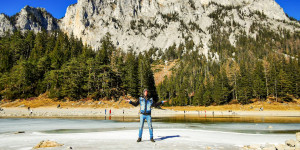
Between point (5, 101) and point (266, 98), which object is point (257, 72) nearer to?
point (266, 98)

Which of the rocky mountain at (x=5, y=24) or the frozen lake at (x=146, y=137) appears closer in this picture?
the frozen lake at (x=146, y=137)

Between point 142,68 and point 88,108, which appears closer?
point 88,108

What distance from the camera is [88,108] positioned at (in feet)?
167

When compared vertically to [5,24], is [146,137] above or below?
below

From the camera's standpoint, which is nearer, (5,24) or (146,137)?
(146,137)

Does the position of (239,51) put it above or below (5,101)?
above

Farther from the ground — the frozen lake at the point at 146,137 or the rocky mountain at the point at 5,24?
the rocky mountain at the point at 5,24

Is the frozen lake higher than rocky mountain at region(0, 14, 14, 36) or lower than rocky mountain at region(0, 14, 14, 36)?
lower

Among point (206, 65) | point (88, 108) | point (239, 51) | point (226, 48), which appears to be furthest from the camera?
point (226, 48)

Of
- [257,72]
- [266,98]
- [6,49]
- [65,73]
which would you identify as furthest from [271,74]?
[6,49]

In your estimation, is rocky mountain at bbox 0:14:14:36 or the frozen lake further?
rocky mountain at bbox 0:14:14:36

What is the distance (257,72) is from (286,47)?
12828cm

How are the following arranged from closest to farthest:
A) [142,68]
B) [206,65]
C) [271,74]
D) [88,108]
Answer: [88,108] < [142,68] < [271,74] < [206,65]

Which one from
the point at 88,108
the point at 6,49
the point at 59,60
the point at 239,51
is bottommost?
the point at 88,108
